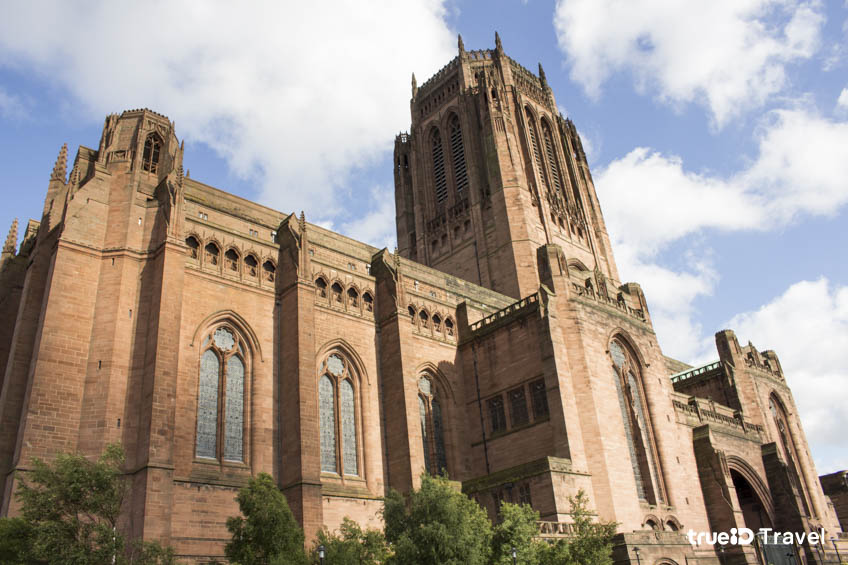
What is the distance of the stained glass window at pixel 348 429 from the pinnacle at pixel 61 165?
50.9ft

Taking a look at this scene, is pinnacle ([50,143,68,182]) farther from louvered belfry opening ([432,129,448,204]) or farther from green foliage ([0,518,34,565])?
louvered belfry opening ([432,129,448,204])

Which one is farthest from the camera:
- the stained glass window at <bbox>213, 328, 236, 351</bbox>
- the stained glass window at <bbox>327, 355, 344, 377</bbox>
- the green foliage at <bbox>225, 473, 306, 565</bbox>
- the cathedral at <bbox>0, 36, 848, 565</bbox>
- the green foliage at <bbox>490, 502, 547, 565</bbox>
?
the stained glass window at <bbox>327, 355, 344, 377</bbox>

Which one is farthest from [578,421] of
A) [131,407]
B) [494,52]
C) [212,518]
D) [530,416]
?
[494,52]

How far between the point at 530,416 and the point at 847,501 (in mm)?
38040

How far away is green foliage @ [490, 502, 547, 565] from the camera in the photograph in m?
21.3

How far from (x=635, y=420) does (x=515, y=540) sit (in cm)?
1480

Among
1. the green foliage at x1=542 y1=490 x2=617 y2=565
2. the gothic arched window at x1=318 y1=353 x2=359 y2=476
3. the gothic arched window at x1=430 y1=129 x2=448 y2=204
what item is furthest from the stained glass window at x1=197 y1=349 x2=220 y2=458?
the gothic arched window at x1=430 y1=129 x2=448 y2=204

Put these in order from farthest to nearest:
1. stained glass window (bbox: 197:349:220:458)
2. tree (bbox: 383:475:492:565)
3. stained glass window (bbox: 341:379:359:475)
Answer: stained glass window (bbox: 341:379:359:475), stained glass window (bbox: 197:349:220:458), tree (bbox: 383:475:492:565)

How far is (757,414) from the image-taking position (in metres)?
46.0

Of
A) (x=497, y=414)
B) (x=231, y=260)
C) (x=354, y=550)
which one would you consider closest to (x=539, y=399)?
(x=497, y=414)

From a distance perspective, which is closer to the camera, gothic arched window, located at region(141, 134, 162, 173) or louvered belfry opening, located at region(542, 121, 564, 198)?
gothic arched window, located at region(141, 134, 162, 173)

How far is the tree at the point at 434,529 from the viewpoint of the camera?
18906 mm

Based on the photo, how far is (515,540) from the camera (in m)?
21.5

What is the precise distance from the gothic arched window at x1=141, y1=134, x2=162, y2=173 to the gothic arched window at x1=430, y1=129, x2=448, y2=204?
3202cm
